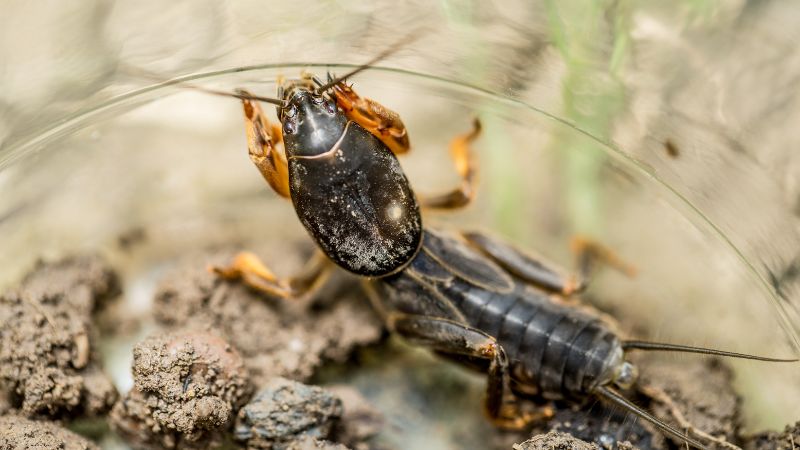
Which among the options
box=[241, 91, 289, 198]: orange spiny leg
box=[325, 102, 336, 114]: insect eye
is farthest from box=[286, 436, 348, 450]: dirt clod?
box=[325, 102, 336, 114]: insect eye

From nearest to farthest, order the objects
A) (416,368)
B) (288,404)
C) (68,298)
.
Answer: (288,404), (68,298), (416,368)

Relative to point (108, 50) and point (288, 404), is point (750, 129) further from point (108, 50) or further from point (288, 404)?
point (108, 50)

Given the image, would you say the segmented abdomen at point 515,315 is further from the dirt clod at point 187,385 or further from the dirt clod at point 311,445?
the dirt clod at point 187,385

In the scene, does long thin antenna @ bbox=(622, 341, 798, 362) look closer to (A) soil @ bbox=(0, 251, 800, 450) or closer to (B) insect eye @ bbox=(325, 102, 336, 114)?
(A) soil @ bbox=(0, 251, 800, 450)

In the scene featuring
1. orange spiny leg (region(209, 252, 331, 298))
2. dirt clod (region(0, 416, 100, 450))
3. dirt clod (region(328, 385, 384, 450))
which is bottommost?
dirt clod (region(0, 416, 100, 450))

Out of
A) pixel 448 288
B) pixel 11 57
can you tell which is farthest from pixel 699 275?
pixel 11 57

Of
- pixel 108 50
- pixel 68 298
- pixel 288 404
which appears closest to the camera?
pixel 288 404

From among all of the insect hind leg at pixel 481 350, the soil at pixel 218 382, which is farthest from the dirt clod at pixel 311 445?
the insect hind leg at pixel 481 350

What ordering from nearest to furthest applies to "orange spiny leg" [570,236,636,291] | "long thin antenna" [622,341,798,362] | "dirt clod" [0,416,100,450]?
"dirt clod" [0,416,100,450] → "long thin antenna" [622,341,798,362] → "orange spiny leg" [570,236,636,291]
